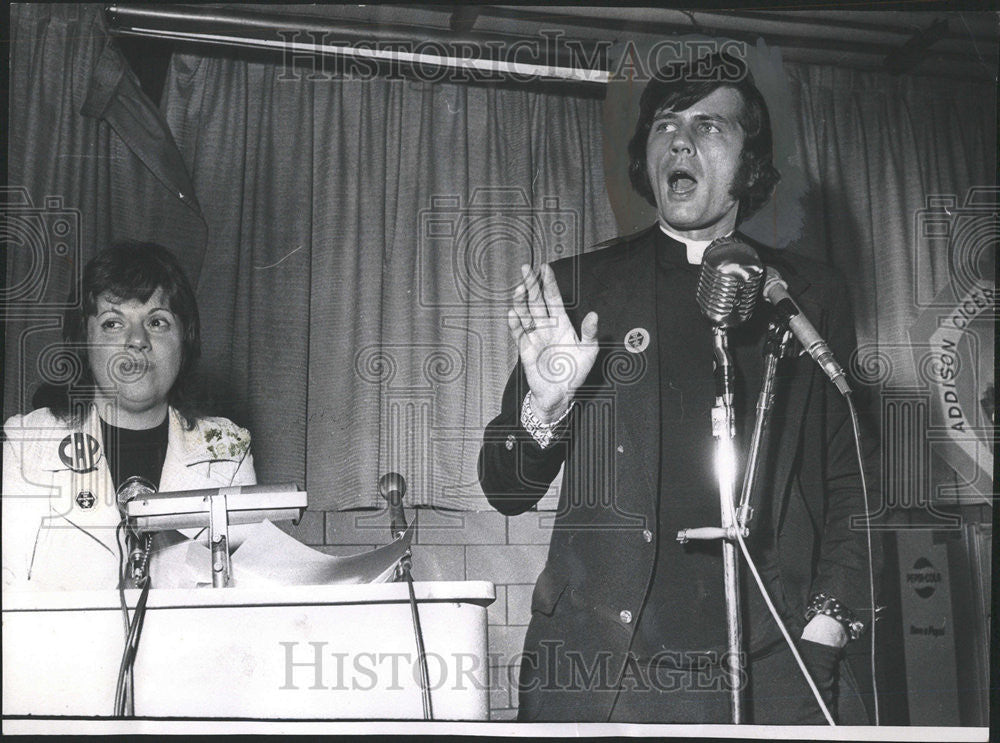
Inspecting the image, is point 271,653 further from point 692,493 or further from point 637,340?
point 637,340

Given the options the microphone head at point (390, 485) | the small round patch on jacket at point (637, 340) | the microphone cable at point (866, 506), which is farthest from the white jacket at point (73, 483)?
the microphone cable at point (866, 506)

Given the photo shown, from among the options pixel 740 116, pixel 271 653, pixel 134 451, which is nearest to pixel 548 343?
pixel 740 116

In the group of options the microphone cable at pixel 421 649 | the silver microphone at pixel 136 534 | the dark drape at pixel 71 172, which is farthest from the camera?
the dark drape at pixel 71 172

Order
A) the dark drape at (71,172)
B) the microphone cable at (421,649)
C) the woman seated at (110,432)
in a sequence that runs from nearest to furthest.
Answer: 1. the microphone cable at (421,649)
2. the woman seated at (110,432)
3. the dark drape at (71,172)

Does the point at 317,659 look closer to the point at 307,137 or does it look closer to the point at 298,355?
the point at 298,355

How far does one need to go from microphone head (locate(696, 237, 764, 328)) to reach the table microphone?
1019 mm

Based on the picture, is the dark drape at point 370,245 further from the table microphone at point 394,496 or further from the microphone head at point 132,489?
the microphone head at point 132,489

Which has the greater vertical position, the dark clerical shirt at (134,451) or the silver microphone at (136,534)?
the dark clerical shirt at (134,451)

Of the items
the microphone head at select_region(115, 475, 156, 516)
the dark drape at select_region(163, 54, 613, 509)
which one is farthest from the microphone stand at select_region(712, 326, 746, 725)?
the microphone head at select_region(115, 475, 156, 516)

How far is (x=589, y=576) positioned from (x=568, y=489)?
0.83ft

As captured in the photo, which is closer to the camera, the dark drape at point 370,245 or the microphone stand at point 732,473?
the microphone stand at point 732,473

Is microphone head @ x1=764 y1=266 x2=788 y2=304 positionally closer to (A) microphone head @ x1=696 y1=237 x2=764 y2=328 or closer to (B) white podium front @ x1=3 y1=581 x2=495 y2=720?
(A) microphone head @ x1=696 y1=237 x2=764 y2=328

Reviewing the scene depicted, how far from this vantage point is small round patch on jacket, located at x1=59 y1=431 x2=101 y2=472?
119 inches

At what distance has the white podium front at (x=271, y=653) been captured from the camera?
8.61 ft
